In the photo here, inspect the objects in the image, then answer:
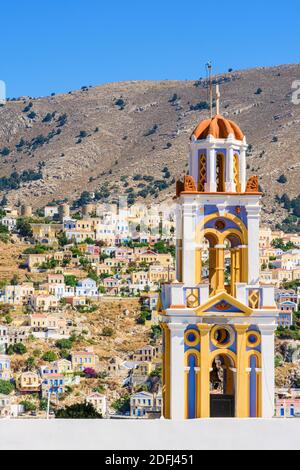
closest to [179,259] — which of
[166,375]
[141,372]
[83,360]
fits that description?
[166,375]

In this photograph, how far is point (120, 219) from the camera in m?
98.9

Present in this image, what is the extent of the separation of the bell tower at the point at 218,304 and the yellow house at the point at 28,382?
180 feet

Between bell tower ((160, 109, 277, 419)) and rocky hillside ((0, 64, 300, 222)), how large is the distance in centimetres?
9806

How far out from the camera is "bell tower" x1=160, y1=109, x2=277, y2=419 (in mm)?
8477

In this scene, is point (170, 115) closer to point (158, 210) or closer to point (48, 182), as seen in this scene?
point (48, 182)

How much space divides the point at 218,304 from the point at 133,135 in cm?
13470

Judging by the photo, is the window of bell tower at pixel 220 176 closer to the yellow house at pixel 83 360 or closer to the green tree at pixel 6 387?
the green tree at pixel 6 387

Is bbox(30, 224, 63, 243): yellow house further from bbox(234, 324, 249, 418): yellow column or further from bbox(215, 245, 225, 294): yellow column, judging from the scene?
bbox(234, 324, 249, 418): yellow column

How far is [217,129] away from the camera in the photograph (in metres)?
8.91

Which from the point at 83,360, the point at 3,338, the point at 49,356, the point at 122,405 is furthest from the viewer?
the point at 49,356

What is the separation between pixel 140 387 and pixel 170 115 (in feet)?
270

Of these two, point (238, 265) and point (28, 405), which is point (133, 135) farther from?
point (238, 265)

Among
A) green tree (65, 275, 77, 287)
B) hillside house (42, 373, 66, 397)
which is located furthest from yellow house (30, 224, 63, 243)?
hillside house (42, 373, 66, 397)

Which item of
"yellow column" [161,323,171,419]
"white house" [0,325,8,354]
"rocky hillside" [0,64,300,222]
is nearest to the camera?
"yellow column" [161,323,171,419]
